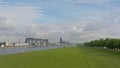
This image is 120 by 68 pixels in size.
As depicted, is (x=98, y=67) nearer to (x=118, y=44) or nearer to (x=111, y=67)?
(x=111, y=67)

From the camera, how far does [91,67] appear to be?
30.4 m

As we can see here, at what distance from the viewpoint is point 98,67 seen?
A: 30.8 m

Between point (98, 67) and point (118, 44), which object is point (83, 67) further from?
point (118, 44)

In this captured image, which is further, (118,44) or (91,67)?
(118,44)

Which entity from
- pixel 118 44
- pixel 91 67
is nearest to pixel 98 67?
pixel 91 67

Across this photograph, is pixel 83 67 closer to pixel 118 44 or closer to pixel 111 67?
pixel 111 67

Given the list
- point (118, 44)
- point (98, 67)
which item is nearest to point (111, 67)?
point (98, 67)

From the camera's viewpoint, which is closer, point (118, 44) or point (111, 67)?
point (111, 67)

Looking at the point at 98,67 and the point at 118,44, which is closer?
the point at 98,67

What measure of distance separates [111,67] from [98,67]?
4.62ft

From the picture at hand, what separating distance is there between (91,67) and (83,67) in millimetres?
890

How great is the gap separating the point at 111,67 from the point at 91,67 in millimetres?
2190

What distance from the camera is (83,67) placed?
30.2 meters

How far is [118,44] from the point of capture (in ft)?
Answer: 287
